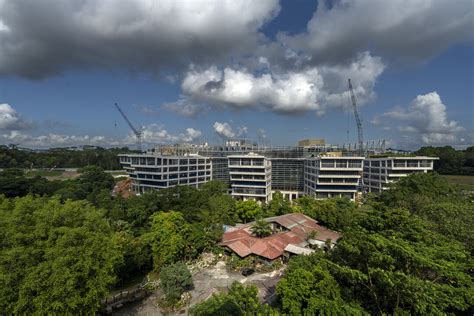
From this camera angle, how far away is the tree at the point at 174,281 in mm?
23359

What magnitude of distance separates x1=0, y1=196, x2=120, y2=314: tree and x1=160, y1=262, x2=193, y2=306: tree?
680 centimetres

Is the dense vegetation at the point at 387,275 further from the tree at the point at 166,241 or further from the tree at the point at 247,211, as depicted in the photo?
the tree at the point at 247,211

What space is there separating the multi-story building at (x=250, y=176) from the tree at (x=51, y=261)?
1983 inches

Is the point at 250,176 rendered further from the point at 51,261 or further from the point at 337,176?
the point at 51,261

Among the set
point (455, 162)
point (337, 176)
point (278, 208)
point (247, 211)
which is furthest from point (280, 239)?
point (455, 162)

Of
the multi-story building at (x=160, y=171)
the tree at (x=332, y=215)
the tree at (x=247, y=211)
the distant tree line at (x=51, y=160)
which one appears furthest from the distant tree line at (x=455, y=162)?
the distant tree line at (x=51, y=160)

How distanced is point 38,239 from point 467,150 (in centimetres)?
15059

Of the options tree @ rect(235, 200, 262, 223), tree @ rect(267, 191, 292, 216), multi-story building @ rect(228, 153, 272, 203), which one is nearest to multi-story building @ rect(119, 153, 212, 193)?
multi-story building @ rect(228, 153, 272, 203)

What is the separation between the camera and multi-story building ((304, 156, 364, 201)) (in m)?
61.0

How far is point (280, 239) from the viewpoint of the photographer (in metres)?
34.8

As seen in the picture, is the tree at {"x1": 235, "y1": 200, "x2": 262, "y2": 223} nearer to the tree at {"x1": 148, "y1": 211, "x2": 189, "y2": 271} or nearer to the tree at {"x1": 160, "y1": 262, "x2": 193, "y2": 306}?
the tree at {"x1": 148, "y1": 211, "x2": 189, "y2": 271}

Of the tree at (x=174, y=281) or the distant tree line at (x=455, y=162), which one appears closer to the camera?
the tree at (x=174, y=281)

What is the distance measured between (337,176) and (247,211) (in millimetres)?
28841

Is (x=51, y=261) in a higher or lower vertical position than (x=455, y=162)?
lower
